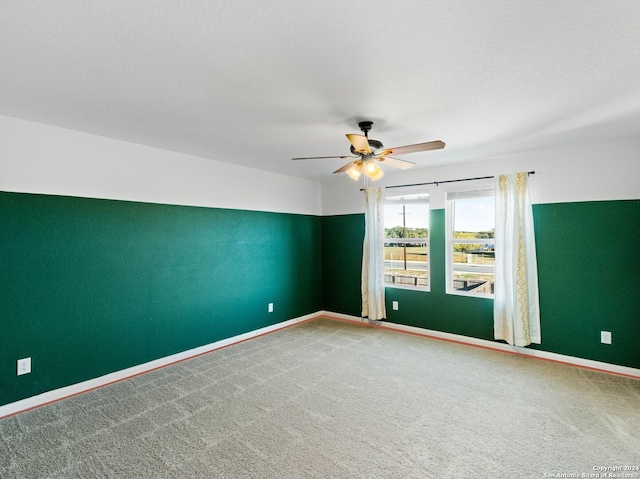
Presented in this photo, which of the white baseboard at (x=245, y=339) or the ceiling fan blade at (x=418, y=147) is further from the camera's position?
the white baseboard at (x=245, y=339)

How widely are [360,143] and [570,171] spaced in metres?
2.75

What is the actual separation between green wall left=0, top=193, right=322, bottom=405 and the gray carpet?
0.35m

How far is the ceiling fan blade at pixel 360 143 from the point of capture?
2462 millimetres

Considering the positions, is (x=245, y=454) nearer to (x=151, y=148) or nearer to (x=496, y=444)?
(x=496, y=444)

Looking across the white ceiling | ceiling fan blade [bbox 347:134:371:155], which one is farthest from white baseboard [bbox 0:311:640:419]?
ceiling fan blade [bbox 347:134:371:155]

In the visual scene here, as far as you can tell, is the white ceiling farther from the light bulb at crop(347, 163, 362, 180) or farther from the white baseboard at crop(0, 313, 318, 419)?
the white baseboard at crop(0, 313, 318, 419)

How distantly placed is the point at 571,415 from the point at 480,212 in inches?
99.6

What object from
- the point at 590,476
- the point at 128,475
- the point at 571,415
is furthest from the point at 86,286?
the point at 571,415

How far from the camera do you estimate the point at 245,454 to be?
7.06 ft

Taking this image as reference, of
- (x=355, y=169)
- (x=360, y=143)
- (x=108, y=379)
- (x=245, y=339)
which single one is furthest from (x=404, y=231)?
(x=108, y=379)

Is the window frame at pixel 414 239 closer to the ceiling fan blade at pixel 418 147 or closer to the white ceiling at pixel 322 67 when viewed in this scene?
the white ceiling at pixel 322 67

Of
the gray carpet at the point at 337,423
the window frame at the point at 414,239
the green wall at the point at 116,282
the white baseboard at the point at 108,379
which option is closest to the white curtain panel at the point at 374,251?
the window frame at the point at 414,239

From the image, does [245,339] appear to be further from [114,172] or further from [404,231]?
[404,231]

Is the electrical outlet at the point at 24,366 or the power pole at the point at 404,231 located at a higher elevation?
the power pole at the point at 404,231
